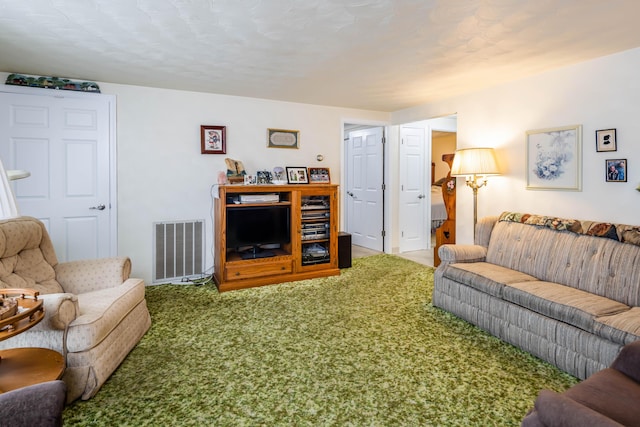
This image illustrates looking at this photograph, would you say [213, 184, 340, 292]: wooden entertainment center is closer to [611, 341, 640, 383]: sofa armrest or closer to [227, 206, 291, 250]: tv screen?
[227, 206, 291, 250]: tv screen

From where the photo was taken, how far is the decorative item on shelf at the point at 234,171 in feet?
13.8

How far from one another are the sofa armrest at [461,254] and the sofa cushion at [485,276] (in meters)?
0.06

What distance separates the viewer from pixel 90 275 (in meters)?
2.67

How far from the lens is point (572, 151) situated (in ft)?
10.6

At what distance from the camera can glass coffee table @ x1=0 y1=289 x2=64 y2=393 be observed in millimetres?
1470

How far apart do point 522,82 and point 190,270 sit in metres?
4.27

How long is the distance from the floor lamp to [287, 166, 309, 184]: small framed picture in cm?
187

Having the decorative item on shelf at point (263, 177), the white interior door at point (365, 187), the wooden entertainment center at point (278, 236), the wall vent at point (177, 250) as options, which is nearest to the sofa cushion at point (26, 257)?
the wall vent at point (177, 250)

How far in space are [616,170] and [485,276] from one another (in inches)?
55.7

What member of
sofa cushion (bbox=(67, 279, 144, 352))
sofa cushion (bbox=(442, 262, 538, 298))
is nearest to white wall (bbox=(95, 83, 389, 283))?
sofa cushion (bbox=(67, 279, 144, 352))

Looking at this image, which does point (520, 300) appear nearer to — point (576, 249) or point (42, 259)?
point (576, 249)

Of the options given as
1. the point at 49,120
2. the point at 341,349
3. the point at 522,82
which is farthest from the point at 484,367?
the point at 49,120

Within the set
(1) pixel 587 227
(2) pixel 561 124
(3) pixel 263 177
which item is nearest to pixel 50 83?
(3) pixel 263 177

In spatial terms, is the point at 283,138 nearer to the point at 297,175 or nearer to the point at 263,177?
the point at 297,175
